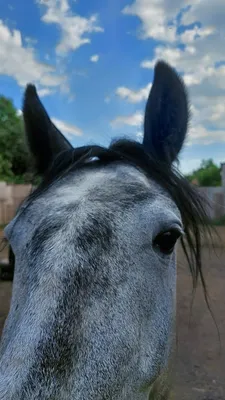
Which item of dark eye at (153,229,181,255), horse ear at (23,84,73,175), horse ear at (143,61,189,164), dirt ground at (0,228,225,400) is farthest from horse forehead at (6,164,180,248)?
dirt ground at (0,228,225,400)

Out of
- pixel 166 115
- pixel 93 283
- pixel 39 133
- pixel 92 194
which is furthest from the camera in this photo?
pixel 39 133

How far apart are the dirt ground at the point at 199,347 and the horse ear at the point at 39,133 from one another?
6.90 ft

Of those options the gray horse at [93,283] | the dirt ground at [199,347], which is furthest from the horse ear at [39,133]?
the dirt ground at [199,347]

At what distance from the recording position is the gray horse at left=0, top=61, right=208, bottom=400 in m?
1.05

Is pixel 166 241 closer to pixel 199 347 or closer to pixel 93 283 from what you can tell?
pixel 93 283

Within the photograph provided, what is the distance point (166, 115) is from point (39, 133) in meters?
0.86

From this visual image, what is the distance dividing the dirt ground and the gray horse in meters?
2.16

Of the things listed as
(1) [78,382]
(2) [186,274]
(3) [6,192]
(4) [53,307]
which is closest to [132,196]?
(4) [53,307]

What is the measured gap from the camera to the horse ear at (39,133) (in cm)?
219

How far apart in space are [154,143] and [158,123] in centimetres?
13

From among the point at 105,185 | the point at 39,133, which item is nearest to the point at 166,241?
the point at 105,185

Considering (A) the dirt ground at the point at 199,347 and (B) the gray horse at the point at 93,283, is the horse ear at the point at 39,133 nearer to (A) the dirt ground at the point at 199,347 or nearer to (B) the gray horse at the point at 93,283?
(B) the gray horse at the point at 93,283

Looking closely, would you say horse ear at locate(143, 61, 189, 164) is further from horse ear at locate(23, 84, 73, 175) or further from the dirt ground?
the dirt ground

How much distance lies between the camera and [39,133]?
7.35 ft
